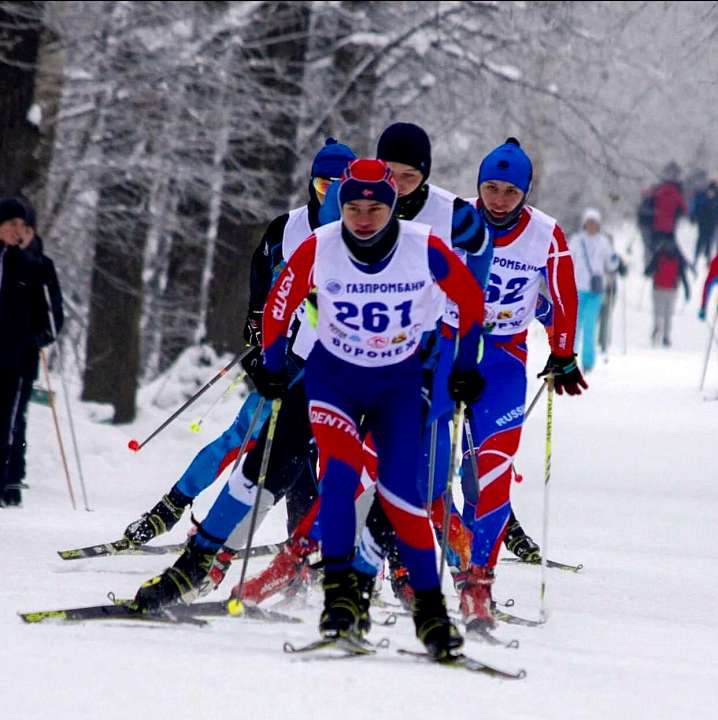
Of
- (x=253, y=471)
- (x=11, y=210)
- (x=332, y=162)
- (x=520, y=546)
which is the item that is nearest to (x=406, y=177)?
(x=332, y=162)

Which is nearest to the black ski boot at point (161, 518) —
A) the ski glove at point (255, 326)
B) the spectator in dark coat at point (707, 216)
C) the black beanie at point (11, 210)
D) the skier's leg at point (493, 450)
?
the ski glove at point (255, 326)

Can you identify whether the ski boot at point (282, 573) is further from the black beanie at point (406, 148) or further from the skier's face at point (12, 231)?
the skier's face at point (12, 231)

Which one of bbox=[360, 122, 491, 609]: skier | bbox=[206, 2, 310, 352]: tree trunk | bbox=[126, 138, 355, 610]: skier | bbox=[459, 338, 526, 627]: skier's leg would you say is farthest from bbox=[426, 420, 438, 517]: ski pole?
bbox=[206, 2, 310, 352]: tree trunk

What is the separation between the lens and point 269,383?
223 inches

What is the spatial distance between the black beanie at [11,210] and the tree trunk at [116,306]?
21.6ft

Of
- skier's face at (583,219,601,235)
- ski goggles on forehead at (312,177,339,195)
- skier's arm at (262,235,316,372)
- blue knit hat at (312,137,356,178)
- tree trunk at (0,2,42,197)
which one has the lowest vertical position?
skier's arm at (262,235,316,372)

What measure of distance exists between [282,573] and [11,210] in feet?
15.1

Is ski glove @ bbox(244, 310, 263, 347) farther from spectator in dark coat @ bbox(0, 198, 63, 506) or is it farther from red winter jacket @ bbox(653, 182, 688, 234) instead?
red winter jacket @ bbox(653, 182, 688, 234)

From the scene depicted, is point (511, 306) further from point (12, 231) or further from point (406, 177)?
point (12, 231)

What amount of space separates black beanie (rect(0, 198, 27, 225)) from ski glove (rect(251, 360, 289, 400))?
5.02 m

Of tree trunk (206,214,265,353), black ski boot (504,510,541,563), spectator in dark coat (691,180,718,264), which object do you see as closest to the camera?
black ski boot (504,510,541,563)

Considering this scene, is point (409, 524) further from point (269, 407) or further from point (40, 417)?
point (40, 417)

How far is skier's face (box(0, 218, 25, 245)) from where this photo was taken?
10312mm

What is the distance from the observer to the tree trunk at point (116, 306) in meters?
17.0
